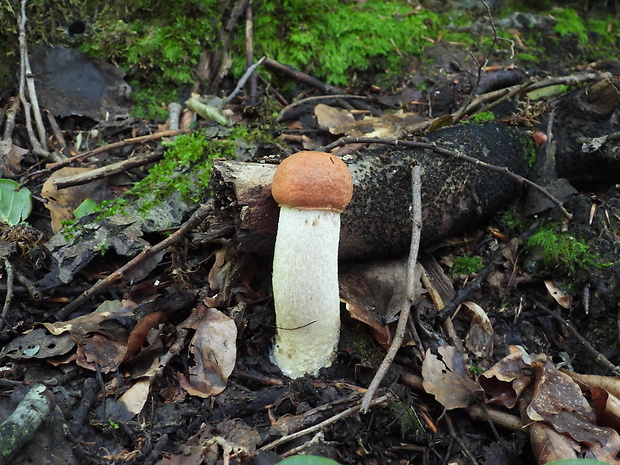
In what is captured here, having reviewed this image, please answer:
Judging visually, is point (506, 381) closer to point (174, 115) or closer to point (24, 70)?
point (174, 115)

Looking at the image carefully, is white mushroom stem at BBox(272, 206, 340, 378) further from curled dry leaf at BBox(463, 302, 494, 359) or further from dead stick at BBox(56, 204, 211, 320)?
curled dry leaf at BBox(463, 302, 494, 359)

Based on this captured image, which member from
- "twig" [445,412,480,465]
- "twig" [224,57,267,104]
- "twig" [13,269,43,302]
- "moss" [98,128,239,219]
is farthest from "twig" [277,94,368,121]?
"twig" [445,412,480,465]

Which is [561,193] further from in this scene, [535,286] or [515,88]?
[515,88]

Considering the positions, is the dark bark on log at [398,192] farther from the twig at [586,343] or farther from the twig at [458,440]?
the twig at [458,440]

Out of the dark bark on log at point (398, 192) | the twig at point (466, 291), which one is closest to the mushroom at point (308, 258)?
the dark bark on log at point (398, 192)

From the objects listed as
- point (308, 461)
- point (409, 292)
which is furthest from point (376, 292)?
point (308, 461)
